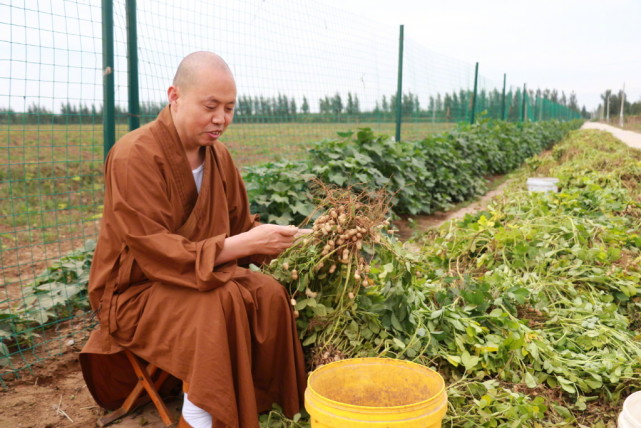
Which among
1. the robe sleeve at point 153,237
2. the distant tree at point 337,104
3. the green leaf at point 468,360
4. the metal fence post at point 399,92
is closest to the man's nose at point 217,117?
the robe sleeve at point 153,237

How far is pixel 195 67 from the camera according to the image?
2.32 meters

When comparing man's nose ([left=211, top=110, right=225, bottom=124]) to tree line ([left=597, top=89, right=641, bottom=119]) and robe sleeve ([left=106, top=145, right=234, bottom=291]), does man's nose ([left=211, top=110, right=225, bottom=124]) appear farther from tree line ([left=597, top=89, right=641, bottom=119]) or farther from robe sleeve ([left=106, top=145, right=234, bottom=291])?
tree line ([left=597, top=89, right=641, bottom=119])

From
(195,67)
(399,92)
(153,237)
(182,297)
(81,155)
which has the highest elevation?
(399,92)

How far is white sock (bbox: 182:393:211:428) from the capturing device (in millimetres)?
2205

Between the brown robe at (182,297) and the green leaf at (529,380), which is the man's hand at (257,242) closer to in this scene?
the brown robe at (182,297)

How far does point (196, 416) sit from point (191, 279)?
1.80ft

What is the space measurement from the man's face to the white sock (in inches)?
43.3

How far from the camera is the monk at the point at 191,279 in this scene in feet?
7.06

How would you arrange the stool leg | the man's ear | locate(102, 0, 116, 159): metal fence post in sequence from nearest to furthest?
the man's ear
the stool leg
locate(102, 0, 116, 159): metal fence post

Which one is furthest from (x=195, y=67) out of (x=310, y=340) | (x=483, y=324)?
(x=483, y=324)

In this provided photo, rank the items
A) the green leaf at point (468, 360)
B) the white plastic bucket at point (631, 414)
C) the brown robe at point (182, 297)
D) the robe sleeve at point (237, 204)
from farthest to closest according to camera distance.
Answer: the robe sleeve at point (237, 204) < the green leaf at point (468, 360) < the brown robe at point (182, 297) < the white plastic bucket at point (631, 414)

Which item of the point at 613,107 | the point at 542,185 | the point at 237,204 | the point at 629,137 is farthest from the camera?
the point at 613,107

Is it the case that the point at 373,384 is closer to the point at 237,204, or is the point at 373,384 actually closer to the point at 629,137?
the point at 237,204

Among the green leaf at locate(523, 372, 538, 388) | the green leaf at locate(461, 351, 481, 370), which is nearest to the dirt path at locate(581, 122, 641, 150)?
the green leaf at locate(523, 372, 538, 388)
